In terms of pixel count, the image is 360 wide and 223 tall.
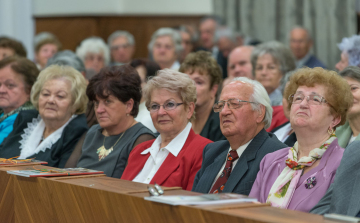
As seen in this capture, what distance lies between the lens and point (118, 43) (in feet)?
24.1

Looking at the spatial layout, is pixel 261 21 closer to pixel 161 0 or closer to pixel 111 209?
pixel 161 0

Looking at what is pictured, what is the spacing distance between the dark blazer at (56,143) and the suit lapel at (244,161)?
5.04ft

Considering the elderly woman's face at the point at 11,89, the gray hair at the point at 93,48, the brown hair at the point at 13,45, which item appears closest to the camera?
the elderly woman's face at the point at 11,89

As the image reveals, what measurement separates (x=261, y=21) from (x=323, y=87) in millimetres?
5146

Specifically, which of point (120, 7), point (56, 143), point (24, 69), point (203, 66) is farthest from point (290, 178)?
point (120, 7)

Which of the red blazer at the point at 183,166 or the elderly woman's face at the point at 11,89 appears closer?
the red blazer at the point at 183,166

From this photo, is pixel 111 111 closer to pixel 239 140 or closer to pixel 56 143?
pixel 56 143

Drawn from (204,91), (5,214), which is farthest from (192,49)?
A: (5,214)

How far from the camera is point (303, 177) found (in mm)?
2346

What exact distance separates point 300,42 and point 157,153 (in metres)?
3.93

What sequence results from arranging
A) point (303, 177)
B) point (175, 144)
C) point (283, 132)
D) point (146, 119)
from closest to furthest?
point (303, 177)
point (175, 144)
point (283, 132)
point (146, 119)

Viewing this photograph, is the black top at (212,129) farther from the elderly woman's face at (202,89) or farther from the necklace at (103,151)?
the necklace at (103,151)

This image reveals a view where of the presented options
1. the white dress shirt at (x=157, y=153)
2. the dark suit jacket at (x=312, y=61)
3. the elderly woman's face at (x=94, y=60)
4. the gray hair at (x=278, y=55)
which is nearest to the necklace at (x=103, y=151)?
the white dress shirt at (x=157, y=153)

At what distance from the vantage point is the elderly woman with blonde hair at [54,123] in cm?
379
